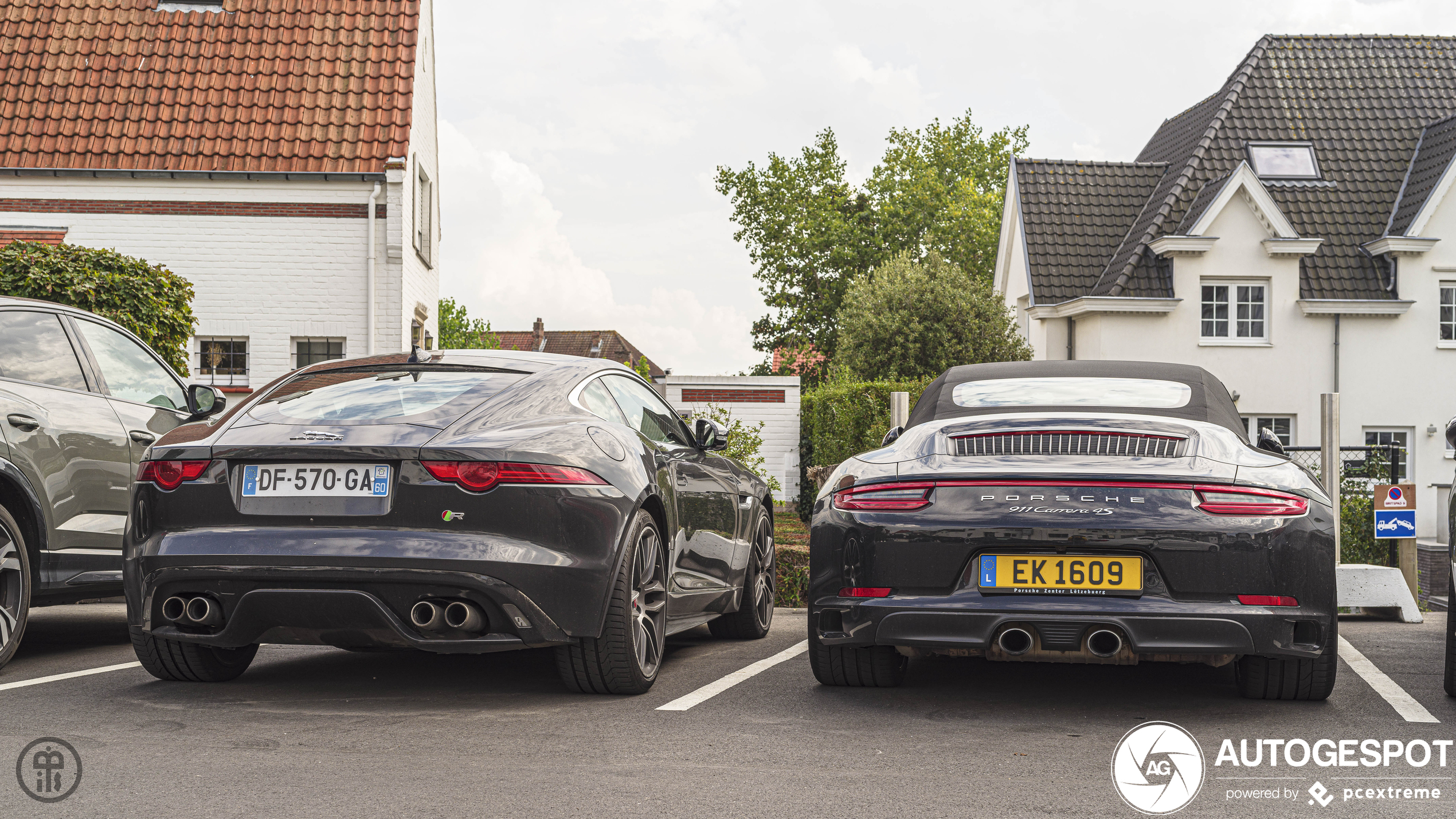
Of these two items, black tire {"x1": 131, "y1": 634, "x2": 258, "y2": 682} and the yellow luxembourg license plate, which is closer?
the yellow luxembourg license plate

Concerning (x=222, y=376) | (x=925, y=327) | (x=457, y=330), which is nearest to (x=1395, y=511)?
(x=222, y=376)

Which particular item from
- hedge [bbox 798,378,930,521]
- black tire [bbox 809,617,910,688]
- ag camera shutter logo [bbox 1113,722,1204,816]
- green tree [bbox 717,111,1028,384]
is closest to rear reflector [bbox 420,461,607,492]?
black tire [bbox 809,617,910,688]

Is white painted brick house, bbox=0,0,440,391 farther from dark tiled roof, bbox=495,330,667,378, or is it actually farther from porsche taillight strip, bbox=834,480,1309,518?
dark tiled roof, bbox=495,330,667,378

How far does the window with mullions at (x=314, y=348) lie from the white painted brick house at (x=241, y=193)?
0.09 feet

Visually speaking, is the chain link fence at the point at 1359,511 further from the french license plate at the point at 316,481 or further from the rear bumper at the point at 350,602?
the french license plate at the point at 316,481

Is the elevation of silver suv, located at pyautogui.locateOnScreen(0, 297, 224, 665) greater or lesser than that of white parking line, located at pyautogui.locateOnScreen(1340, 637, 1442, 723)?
greater

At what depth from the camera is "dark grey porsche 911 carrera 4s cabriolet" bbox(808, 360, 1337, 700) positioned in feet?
14.5

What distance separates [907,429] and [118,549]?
3970 millimetres

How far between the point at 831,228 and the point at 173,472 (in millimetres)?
40904

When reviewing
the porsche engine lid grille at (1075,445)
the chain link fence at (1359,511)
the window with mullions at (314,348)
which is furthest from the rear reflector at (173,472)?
the window with mullions at (314,348)

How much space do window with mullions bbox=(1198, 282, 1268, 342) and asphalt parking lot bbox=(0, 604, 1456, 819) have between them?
19490mm

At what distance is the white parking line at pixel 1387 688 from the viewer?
4805 millimetres

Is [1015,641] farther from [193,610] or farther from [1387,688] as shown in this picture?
[193,610]

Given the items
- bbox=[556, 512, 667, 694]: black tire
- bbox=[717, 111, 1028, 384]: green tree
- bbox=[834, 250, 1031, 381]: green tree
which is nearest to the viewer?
bbox=[556, 512, 667, 694]: black tire
